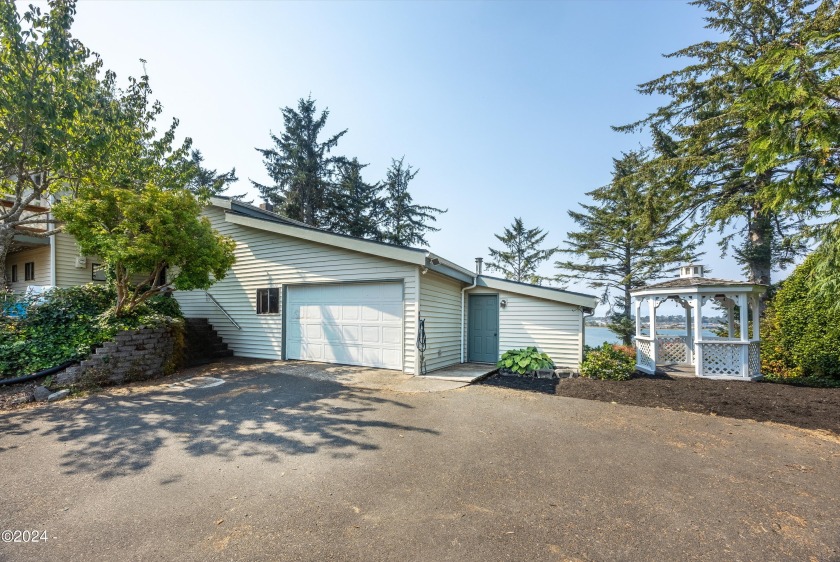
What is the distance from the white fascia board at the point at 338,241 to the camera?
7566mm

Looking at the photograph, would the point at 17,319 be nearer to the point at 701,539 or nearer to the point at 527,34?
the point at 701,539

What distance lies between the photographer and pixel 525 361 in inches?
324

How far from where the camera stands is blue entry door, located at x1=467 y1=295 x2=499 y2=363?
968cm

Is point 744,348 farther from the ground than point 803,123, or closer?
closer

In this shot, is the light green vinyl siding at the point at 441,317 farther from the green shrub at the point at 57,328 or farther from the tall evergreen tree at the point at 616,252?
the tall evergreen tree at the point at 616,252

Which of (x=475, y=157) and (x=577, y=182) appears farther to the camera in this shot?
(x=577, y=182)

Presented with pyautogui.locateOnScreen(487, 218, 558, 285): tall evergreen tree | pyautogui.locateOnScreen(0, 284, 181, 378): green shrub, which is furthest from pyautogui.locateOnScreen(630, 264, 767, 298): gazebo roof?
pyautogui.locateOnScreen(487, 218, 558, 285): tall evergreen tree

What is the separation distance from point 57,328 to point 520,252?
82.5 ft

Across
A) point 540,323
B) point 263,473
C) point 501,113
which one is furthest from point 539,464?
point 501,113

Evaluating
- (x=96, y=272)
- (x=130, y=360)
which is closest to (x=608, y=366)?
(x=130, y=360)

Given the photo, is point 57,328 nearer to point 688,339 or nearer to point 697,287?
point 697,287

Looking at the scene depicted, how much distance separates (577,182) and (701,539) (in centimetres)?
1924

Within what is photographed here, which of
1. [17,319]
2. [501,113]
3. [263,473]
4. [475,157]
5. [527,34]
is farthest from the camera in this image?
[475,157]

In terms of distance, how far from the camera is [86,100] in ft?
23.7
